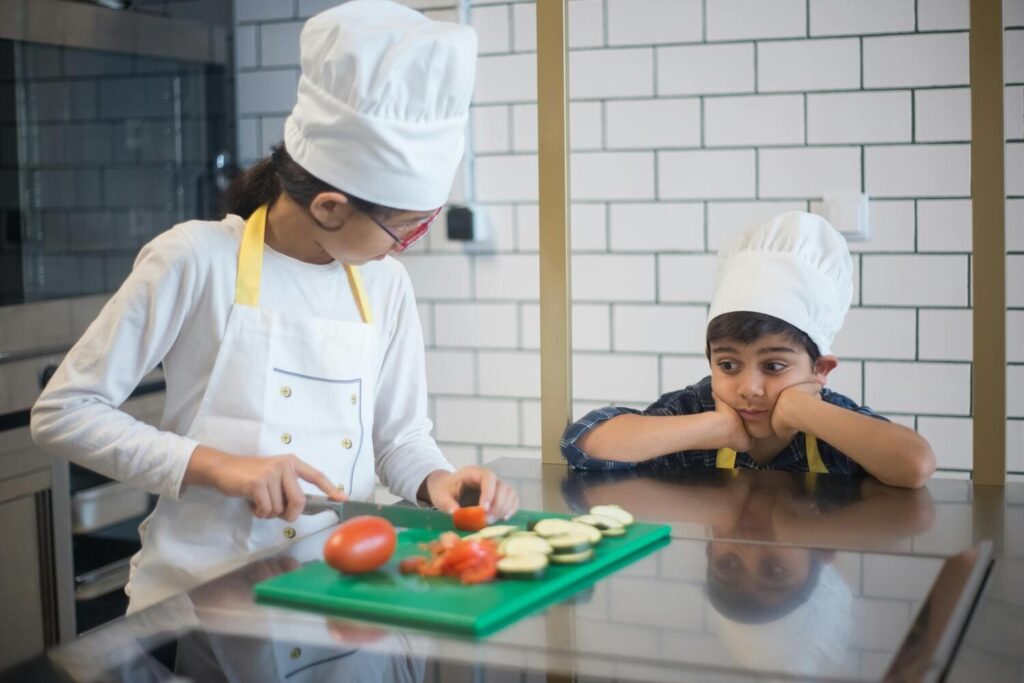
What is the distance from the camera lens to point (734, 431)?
1.53 metres

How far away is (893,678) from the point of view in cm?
76

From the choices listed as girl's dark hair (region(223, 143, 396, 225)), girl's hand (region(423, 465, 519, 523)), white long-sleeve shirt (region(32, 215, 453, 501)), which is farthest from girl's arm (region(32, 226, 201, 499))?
girl's hand (region(423, 465, 519, 523))

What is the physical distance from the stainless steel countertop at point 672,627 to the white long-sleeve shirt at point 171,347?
26cm

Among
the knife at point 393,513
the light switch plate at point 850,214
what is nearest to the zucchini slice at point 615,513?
the knife at point 393,513

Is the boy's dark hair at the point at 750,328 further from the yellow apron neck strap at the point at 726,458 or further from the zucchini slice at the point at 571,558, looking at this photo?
the zucchini slice at the point at 571,558

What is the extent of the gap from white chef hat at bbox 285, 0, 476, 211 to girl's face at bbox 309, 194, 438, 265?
3cm

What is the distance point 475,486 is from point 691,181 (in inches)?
49.3

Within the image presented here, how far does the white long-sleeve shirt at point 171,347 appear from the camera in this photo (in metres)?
1.25

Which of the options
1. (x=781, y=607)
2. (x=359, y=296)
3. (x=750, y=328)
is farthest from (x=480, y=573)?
(x=750, y=328)

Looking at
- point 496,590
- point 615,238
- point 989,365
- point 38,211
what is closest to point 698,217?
point 615,238

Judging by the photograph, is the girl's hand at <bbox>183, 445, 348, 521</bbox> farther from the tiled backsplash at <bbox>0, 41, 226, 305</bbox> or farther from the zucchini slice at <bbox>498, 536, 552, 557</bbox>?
the tiled backsplash at <bbox>0, 41, 226, 305</bbox>

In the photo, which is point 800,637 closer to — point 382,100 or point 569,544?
point 569,544

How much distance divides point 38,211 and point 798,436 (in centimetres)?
138

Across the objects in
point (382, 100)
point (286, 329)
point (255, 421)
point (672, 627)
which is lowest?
point (672, 627)
